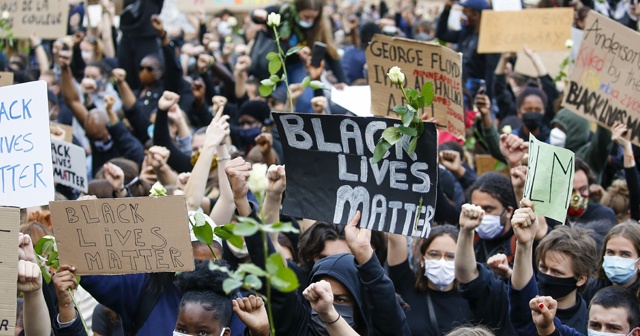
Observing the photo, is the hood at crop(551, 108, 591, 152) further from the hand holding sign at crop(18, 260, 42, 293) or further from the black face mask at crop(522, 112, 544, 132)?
the hand holding sign at crop(18, 260, 42, 293)

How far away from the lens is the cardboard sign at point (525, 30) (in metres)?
9.77

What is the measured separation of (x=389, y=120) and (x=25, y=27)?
726 cm

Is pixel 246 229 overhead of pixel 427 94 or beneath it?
overhead

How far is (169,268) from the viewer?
4320 millimetres

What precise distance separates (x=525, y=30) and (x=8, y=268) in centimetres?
699

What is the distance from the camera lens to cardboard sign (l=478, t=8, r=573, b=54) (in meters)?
9.77

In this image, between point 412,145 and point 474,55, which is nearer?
point 412,145

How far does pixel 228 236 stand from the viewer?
12.9 ft

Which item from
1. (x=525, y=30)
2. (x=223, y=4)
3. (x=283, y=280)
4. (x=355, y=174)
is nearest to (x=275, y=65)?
(x=355, y=174)

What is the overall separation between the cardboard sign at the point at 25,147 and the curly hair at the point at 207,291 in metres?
0.80

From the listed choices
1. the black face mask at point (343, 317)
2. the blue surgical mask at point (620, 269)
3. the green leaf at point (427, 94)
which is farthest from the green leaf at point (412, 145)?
the blue surgical mask at point (620, 269)

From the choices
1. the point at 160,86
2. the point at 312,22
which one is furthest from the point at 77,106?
the point at 312,22

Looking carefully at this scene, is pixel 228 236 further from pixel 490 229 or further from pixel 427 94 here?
pixel 490 229

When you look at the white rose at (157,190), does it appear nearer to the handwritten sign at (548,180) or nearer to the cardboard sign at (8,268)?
the cardboard sign at (8,268)
